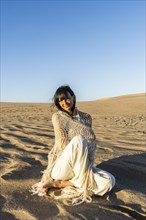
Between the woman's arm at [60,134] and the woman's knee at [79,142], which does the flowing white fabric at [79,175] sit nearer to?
the woman's knee at [79,142]

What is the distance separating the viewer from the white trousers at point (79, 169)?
3576 millimetres

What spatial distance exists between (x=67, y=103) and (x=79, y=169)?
29.3 inches

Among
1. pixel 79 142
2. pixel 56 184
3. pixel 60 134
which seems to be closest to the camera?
pixel 79 142

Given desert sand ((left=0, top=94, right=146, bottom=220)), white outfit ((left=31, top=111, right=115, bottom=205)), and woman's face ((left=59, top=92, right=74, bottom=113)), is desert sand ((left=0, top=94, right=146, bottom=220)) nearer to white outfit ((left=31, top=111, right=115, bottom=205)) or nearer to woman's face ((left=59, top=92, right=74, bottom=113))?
white outfit ((left=31, top=111, right=115, bottom=205))

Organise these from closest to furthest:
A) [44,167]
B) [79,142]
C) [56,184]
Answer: [79,142] → [56,184] → [44,167]

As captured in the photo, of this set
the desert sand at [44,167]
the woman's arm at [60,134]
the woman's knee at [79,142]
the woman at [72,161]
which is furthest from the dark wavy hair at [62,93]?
the woman's knee at [79,142]

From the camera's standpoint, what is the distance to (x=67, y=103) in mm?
3973

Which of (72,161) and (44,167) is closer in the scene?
(72,161)

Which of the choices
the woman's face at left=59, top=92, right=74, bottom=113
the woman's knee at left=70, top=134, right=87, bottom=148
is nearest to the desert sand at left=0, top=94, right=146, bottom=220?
the woman's face at left=59, top=92, right=74, bottom=113

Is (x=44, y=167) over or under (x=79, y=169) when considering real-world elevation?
under

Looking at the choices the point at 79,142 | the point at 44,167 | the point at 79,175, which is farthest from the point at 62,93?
the point at 44,167

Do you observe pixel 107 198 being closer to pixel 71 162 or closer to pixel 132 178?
pixel 71 162


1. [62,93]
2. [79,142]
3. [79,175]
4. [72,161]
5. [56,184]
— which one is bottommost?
[56,184]

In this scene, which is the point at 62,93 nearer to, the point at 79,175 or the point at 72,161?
the point at 72,161
